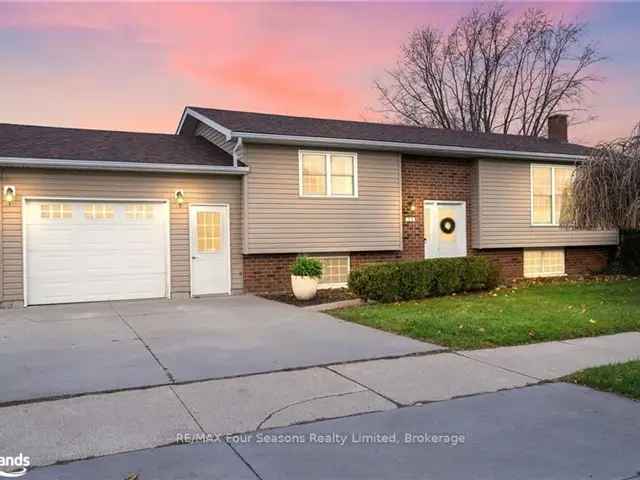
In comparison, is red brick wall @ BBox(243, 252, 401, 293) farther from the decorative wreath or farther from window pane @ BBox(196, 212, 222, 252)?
the decorative wreath

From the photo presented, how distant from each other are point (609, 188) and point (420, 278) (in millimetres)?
4057

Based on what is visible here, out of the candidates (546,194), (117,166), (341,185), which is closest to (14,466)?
(117,166)

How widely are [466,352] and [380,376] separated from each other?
1594 mm

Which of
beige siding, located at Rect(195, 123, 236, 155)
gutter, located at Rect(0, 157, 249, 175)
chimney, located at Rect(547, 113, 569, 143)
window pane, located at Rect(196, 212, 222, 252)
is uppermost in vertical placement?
chimney, located at Rect(547, 113, 569, 143)

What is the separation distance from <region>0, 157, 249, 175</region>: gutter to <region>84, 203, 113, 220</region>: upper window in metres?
0.83

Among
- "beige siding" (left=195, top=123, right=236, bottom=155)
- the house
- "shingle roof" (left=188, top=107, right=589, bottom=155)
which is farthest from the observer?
"beige siding" (left=195, top=123, right=236, bottom=155)

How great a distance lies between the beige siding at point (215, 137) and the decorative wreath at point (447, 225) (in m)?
6.17

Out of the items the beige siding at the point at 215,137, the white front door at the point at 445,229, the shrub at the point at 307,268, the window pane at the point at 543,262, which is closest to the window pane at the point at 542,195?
the window pane at the point at 543,262

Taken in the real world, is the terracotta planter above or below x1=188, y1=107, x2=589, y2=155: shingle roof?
below

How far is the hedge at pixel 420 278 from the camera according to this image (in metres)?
11.1

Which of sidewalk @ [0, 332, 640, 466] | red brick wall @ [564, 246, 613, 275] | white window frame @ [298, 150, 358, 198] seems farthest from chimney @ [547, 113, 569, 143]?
sidewalk @ [0, 332, 640, 466]

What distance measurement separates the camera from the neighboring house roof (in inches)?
460

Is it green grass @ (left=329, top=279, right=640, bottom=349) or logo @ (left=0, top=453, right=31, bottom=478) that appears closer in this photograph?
logo @ (left=0, top=453, right=31, bottom=478)

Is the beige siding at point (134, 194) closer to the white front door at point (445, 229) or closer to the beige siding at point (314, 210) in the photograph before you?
the beige siding at point (314, 210)
